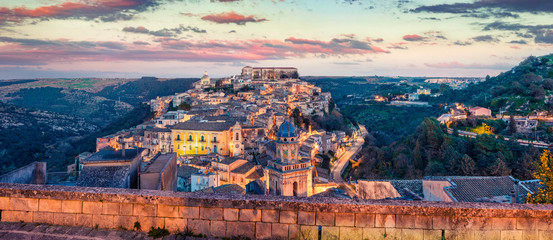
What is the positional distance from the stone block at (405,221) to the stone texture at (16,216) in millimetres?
4849

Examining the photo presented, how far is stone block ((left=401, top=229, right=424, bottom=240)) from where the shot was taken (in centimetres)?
390

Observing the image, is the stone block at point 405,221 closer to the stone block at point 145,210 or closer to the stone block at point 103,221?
the stone block at point 145,210

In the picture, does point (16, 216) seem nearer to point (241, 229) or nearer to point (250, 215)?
point (241, 229)

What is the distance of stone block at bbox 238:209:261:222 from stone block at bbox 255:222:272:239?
74 millimetres

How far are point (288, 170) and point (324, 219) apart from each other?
18.5m

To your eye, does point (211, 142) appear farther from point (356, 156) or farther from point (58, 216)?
point (58, 216)

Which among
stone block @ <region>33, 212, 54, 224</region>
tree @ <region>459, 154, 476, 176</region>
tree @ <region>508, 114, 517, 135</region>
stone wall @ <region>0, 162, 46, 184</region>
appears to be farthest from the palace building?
tree @ <region>508, 114, 517, 135</region>

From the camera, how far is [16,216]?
427 cm

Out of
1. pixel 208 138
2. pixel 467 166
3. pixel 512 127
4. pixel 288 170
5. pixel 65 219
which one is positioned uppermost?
pixel 65 219

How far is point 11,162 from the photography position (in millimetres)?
50500

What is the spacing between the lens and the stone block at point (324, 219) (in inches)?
155

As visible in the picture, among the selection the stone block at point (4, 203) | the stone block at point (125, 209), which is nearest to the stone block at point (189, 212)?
the stone block at point (125, 209)

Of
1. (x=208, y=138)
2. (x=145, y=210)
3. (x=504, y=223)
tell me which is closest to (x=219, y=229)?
(x=145, y=210)

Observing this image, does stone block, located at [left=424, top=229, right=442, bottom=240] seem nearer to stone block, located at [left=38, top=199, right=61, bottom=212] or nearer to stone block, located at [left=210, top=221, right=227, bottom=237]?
stone block, located at [left=210, top=221, right=227, bottom=237]
